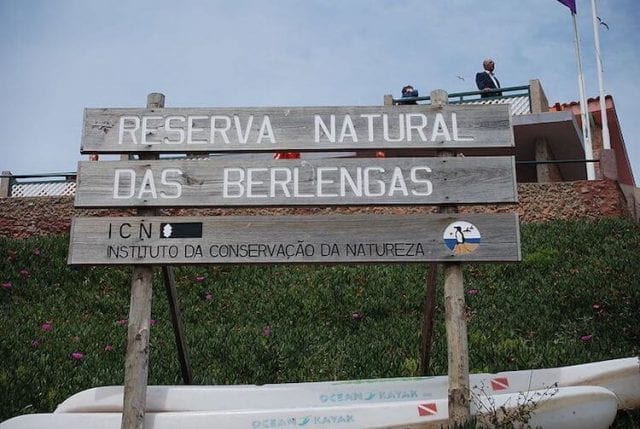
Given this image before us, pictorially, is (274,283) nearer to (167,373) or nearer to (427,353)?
(167,373)

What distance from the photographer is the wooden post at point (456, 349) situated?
4.80 metres

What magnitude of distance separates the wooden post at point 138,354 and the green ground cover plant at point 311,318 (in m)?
2.13

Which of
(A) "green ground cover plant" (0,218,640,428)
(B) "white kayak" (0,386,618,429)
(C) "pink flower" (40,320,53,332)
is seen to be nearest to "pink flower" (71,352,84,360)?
(A) "green ground cover plant" (0,218,640,428)

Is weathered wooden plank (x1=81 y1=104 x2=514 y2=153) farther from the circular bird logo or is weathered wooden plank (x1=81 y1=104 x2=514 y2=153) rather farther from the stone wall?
the stone wall

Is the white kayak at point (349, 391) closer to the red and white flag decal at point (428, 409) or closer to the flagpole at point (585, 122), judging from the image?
the red and white flag decal at point (428, 409)

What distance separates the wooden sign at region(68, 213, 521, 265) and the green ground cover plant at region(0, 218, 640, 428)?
220 cm

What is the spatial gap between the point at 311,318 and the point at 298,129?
17.6ft

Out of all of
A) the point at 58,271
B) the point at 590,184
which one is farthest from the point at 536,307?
the point at 58,271

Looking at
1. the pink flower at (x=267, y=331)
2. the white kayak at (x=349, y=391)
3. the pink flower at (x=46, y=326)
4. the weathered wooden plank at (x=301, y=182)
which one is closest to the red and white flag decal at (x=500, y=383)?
the white kayak at (x=349, y=391)

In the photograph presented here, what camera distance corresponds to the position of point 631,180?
2892 centimetres

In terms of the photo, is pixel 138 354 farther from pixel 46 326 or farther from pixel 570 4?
pixel 570 4

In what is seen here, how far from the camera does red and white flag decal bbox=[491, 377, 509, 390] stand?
5934 mm

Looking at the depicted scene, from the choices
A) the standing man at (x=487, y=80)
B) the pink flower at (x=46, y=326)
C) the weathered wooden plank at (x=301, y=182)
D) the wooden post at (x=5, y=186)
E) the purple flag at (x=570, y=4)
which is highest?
the purple flag at (x=570, y=4)

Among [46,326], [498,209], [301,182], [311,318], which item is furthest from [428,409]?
[498,209]
